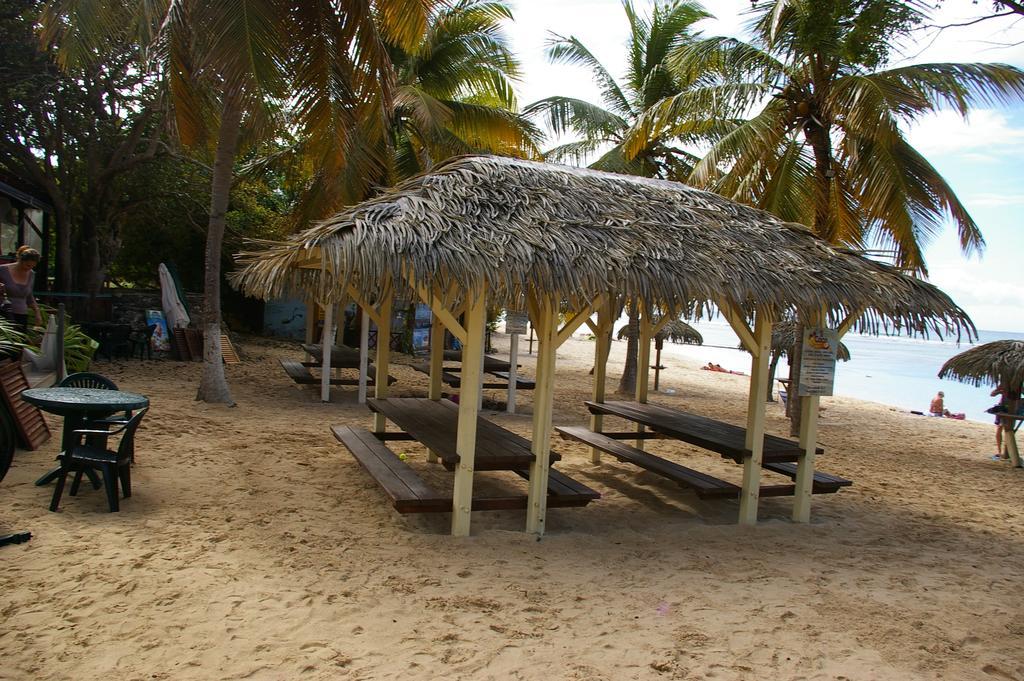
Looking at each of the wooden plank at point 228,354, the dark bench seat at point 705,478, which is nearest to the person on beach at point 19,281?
the dark bench seat at point 705,478

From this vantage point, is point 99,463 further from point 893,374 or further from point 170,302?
point 893,374

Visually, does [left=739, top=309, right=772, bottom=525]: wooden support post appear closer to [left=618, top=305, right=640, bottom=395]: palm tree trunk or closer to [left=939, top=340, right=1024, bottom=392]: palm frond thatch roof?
[left=939, top=340, right=1024, bottom=392]: palm frond thatch roof

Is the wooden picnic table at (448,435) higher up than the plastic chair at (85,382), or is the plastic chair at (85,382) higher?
the plastic chair at (85,382)

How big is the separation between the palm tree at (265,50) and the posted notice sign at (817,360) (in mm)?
5509

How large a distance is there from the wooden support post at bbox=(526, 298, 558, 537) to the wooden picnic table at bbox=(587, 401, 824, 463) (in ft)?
5.27

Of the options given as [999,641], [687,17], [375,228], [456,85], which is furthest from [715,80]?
[999,641]

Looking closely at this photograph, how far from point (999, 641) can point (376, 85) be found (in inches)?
307

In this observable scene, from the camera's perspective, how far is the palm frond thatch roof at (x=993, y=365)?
1008 centimetres

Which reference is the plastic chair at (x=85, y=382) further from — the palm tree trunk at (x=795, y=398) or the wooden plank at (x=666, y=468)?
the palm tree trunk at (x=795, y=398)

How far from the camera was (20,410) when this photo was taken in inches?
257

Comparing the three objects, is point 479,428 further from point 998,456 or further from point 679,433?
point 998,456

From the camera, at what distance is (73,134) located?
1365cm

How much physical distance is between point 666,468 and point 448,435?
2.12 meters

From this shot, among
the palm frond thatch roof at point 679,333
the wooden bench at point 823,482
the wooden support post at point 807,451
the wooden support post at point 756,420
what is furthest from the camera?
the palm frond thatch roof at point 679,333
